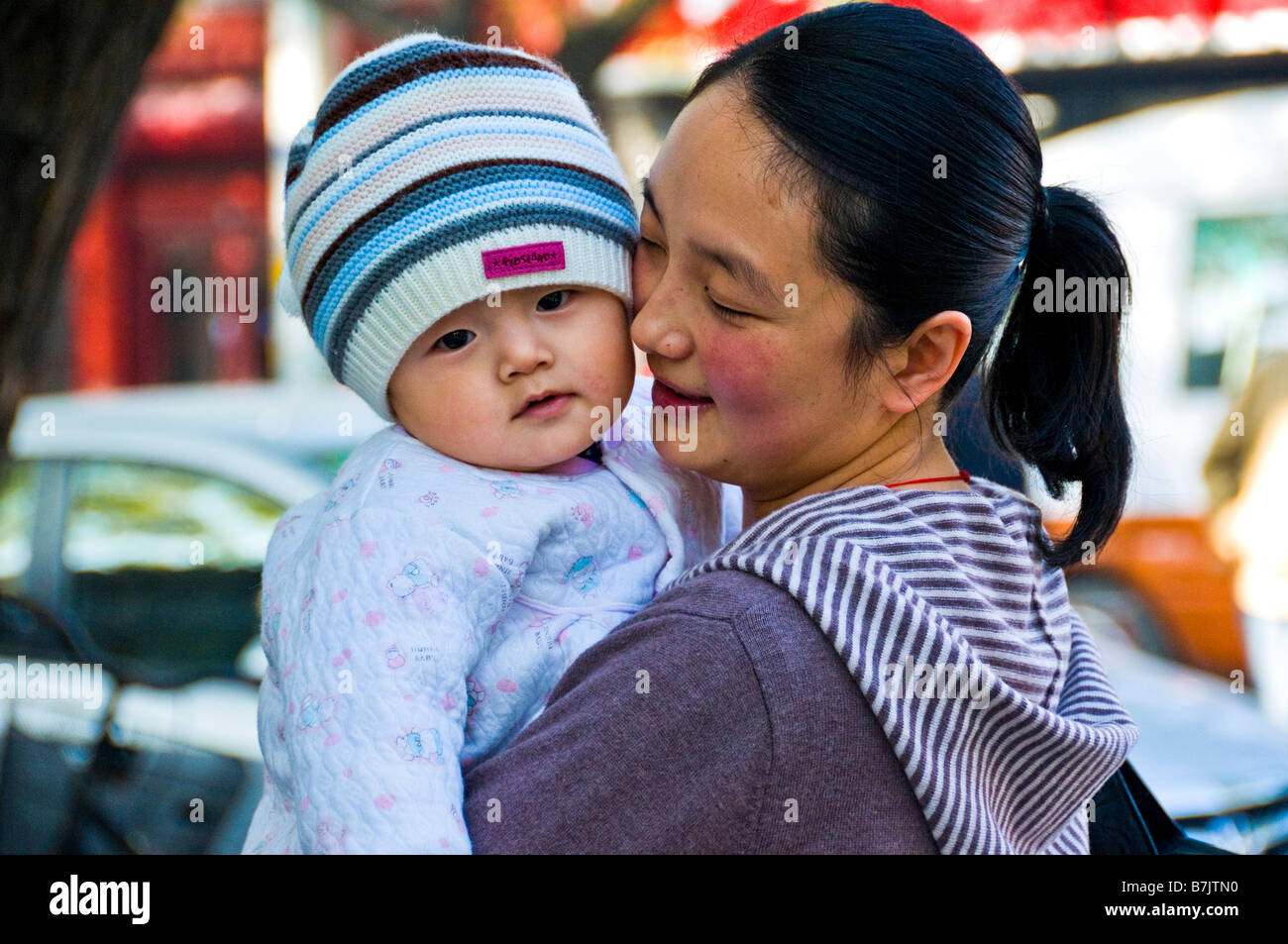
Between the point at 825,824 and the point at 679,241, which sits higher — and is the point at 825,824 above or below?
below

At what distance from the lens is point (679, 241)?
164cm

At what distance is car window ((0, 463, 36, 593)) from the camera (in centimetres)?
453

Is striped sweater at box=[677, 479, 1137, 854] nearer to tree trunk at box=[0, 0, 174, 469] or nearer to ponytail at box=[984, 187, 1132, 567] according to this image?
ponytail at box=[984, 187, 1132, 567]

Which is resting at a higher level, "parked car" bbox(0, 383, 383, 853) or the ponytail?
the ponytail

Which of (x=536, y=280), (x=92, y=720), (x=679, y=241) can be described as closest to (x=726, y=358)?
(x=679, y=241)

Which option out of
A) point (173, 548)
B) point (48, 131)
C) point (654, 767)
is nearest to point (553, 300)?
point (654, 767)

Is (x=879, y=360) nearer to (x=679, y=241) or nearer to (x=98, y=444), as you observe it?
(x=679, y=241)

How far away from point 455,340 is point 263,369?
33.2 ft

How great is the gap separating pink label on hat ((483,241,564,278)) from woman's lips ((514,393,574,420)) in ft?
0.61

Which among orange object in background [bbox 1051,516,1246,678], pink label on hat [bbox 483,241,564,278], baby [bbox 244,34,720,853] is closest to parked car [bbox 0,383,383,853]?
baby [bbox 244,34,720,853]

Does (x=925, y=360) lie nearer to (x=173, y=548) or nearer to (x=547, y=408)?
(x=547, y=408)

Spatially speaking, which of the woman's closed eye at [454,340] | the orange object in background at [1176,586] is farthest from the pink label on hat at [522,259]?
the orange object in background at [1176,586]

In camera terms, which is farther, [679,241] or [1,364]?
[1,364]

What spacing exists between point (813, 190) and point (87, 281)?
11.6 meters
